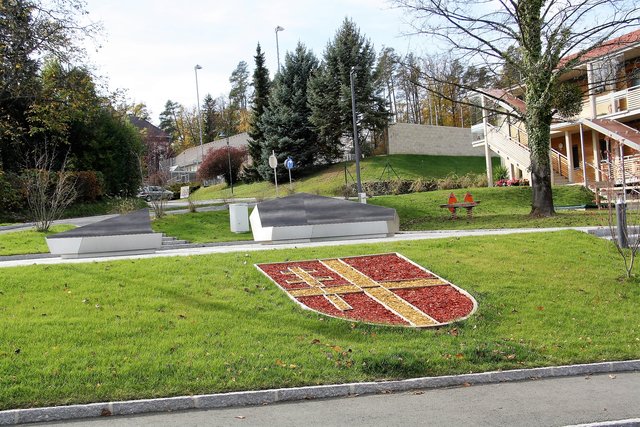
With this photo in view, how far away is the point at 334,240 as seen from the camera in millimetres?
17406

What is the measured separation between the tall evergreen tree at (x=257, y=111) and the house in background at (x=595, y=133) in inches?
829

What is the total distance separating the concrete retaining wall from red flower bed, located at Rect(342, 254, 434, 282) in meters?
37.3

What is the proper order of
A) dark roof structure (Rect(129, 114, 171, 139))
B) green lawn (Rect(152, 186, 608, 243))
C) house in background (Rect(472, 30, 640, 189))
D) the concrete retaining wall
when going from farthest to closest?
dark roof structure (Rect(129, 114, 171, 139)) < the concrete retaining wall < house in background (Rect(472, 30, 640, 189)) < green lawn (Rect(152, 186, 608, 243))

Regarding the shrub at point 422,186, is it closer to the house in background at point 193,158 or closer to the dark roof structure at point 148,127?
the house in background at point 193,158

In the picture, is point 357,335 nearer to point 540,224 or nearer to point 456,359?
point 456,359

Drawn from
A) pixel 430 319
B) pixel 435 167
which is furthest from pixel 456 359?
pixel 435 167

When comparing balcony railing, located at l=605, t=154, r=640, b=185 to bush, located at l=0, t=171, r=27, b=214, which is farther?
bush, located at l=0, t=171, r=27, b=214

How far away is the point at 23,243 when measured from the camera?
1978cm

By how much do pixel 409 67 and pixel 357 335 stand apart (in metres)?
16.2

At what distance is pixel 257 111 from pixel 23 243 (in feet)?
118

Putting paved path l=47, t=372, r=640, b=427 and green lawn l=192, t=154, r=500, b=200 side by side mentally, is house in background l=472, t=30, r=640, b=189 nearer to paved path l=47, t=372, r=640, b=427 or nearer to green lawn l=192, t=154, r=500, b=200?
green lawn l=192, t=154, r=500, b=200

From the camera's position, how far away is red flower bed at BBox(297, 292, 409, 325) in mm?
8977

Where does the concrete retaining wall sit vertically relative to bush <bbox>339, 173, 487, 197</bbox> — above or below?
above

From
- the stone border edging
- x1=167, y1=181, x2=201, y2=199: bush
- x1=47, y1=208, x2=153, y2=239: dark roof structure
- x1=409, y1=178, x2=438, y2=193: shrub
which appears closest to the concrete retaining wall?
x1=409, y1=178, x2=438, y2=193: shrub
